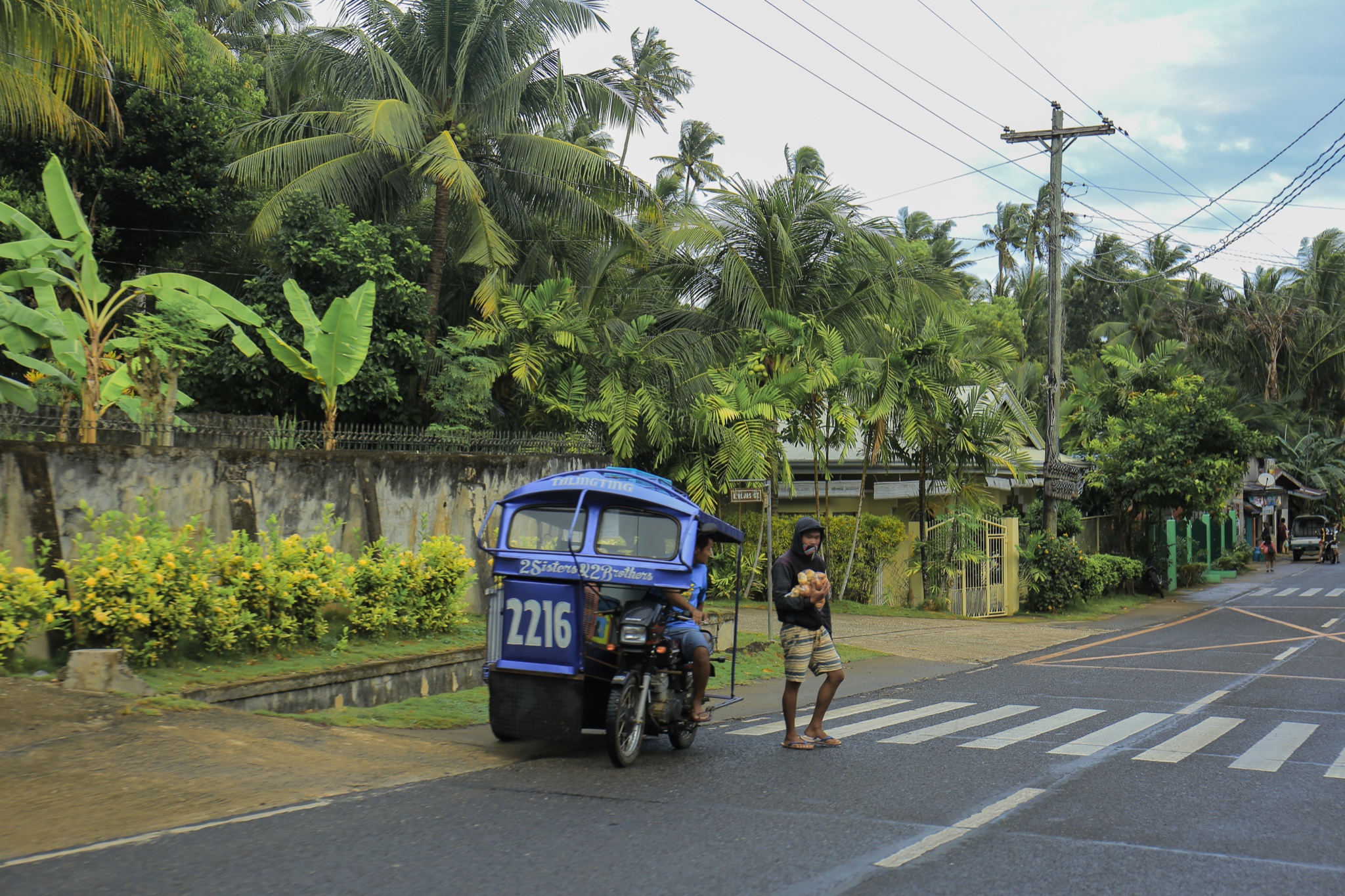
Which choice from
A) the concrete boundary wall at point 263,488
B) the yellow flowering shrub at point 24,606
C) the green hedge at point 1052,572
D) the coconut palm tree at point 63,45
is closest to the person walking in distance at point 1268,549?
the green hedge at point 1052,572

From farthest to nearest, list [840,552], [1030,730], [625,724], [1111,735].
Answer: [840,552]
[1030,730]
[1111,735]
[625,724]

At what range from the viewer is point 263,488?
454 inches

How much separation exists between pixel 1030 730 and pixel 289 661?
685 cm

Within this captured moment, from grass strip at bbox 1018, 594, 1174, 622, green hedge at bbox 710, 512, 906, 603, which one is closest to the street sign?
grass strip at bbox 1018, 594, 1174, 622

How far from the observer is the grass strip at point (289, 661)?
29.1ft

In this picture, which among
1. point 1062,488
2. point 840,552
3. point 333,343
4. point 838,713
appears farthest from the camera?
point 1062,488

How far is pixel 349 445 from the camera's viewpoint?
13297 millimetres

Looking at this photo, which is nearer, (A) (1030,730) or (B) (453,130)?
(A) (1030,730)

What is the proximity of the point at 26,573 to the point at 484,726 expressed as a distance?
3876 mm

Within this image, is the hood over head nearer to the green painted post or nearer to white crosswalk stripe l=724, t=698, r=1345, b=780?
white crosswalk stripe l=724, t=698, r=1345, b=780

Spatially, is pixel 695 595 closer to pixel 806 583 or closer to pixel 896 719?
pixel 806 583

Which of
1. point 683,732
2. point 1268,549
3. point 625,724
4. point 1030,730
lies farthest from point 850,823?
point 1268,549

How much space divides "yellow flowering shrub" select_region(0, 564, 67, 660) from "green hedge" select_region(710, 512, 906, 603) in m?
14.5

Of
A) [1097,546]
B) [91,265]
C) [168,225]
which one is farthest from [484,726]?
[1097,546]
